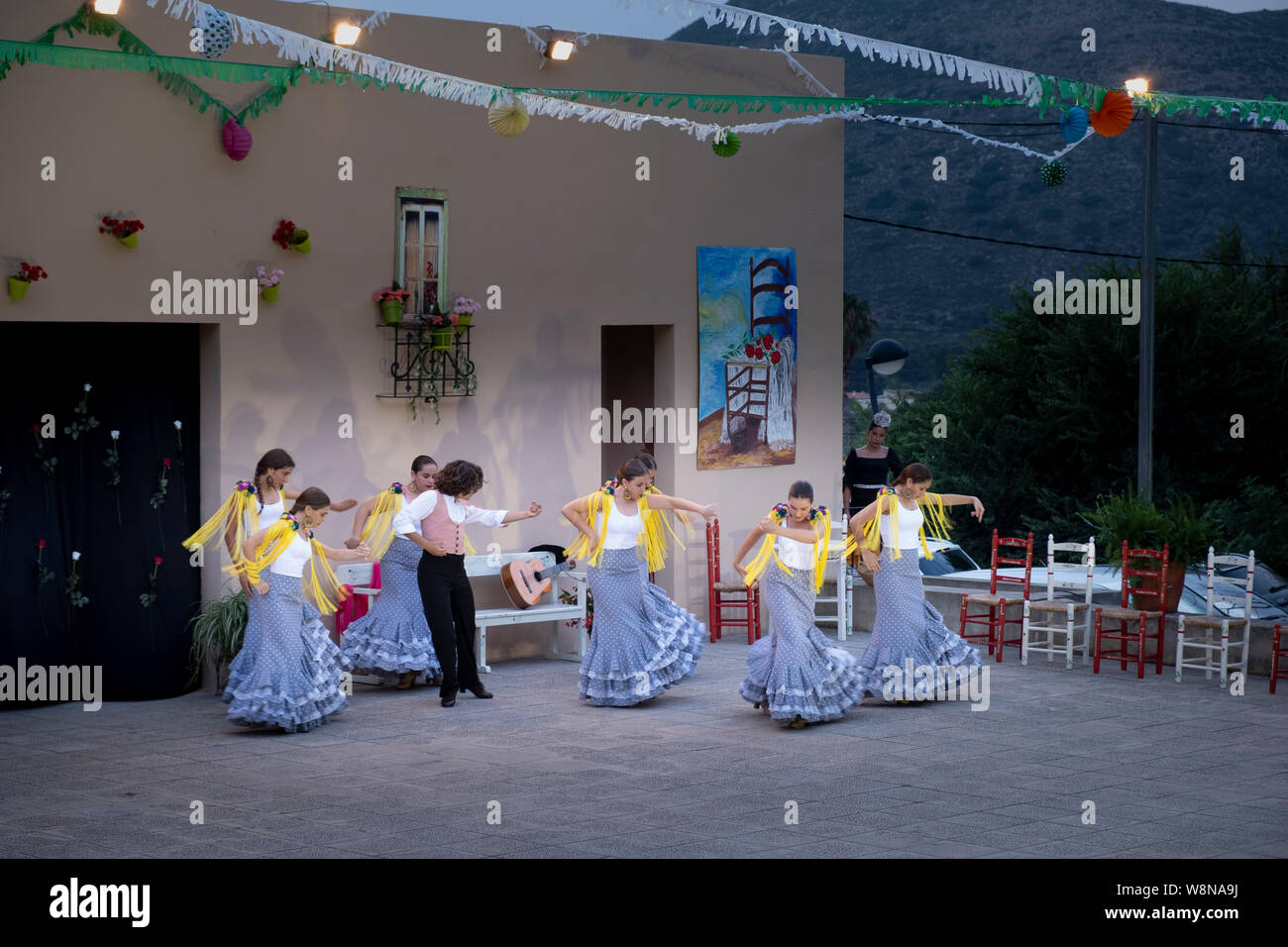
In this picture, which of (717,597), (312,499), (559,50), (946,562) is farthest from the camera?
(946,562)

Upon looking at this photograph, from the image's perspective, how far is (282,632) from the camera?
9.79 metres

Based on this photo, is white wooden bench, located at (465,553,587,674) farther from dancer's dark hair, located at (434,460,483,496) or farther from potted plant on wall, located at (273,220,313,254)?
potted plant on wall, located at (273,220,313,254)

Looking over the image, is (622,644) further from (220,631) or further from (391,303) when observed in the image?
(391,303)

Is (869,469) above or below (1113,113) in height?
below

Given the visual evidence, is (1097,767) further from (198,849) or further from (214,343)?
(214,343)

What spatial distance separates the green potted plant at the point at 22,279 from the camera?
1008cm

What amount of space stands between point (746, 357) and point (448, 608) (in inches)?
177

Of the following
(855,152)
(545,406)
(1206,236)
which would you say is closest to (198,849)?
(545,406)

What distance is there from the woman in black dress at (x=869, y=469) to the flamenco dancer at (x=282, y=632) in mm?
5291

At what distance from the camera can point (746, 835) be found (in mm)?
7445

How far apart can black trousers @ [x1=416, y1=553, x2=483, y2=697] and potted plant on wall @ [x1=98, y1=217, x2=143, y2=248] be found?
2.76m

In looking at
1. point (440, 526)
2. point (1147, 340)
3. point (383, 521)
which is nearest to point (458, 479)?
point (440, 526)

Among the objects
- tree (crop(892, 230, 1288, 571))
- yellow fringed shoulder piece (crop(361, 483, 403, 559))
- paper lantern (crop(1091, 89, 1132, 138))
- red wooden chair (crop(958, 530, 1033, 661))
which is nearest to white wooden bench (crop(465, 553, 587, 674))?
yellow fringed shoulder piece (crop(361, 483, 403, 559))

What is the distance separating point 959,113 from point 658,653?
Answer: 5092 cm
